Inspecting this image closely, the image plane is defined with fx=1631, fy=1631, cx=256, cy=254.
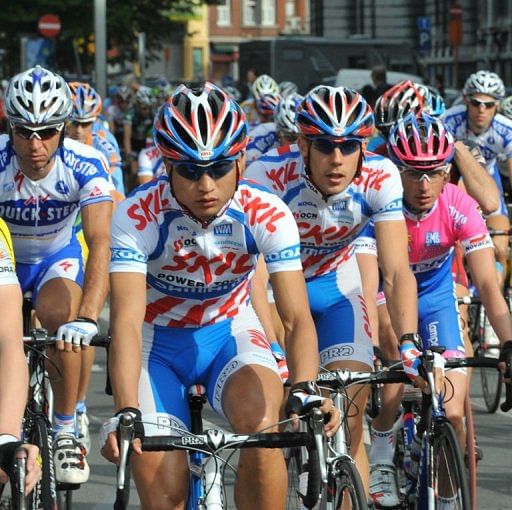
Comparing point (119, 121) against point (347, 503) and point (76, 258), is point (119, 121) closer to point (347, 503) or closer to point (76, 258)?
point (76, 258)

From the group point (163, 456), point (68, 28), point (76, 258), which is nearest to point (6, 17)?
point (68, 28)

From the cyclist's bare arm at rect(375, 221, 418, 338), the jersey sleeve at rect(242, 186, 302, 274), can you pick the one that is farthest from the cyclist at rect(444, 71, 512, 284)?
the jersey sleeve at rect(242, 186, 302, 274)

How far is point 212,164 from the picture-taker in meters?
5.59

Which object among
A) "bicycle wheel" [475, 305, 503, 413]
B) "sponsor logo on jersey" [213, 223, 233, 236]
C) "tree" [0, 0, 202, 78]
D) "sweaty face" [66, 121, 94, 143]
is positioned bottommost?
"bicycle wheel" [475, 305, 503, 413]

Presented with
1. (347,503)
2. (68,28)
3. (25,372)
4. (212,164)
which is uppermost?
(68,28)

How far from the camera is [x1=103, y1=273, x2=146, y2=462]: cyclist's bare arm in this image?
17.5ft

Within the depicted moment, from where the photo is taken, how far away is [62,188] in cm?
781

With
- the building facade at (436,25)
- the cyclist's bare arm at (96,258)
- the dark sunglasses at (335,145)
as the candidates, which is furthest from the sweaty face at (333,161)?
the building facade at (436,25)

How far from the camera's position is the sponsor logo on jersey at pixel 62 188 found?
7.80m

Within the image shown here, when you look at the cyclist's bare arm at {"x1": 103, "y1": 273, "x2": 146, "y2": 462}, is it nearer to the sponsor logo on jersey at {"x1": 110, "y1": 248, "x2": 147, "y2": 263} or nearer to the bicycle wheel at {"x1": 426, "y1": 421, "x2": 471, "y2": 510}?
the sponsor logo on jersey at {"x1": 110, "y1": 248, "x2": 147, "y2": 263}

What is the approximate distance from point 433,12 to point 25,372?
75.0 meters

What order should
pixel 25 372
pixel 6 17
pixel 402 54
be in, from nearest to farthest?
pixel 25 372, pixel 6 17, pixel 402 54

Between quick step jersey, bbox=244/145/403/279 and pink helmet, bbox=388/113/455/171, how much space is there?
0.83ft

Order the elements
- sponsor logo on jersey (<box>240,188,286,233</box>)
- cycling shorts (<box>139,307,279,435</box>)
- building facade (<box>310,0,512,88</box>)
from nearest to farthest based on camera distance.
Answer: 1. cycling shorts (<box>139,307,279,435</box>)
2. sponsor logo on jersey (<box>240,188,286,233</box>)
3. building facade (<box>310,0,512,88</box>)
